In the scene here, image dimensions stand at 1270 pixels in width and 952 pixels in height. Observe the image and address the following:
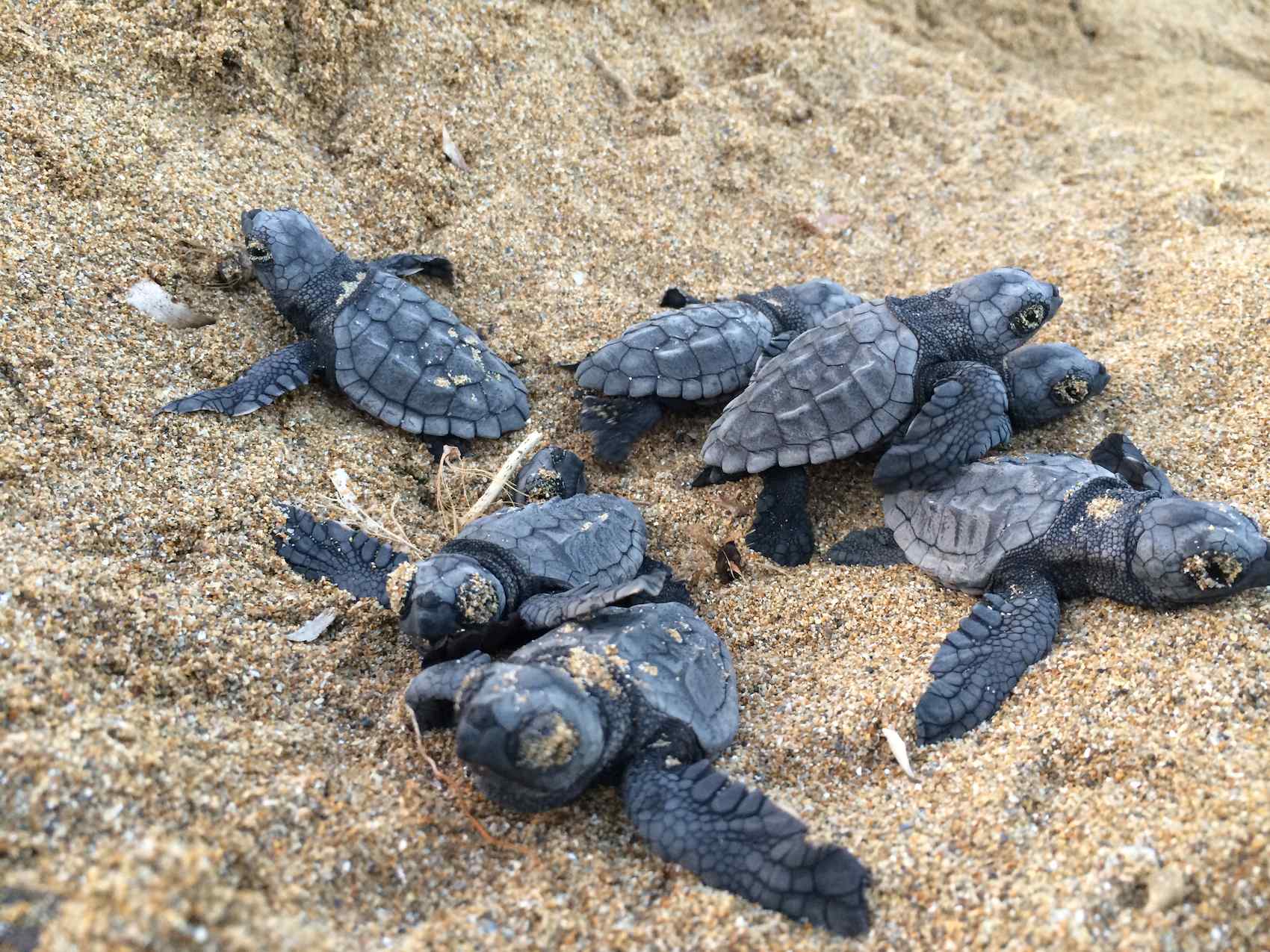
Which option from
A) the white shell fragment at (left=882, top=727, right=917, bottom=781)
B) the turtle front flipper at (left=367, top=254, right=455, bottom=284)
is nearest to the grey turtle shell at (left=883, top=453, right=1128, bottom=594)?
the white shell fragment at (left=882, top=727, right=917, bottom=781)

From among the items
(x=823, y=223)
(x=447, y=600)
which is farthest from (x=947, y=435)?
(x=823, y=223)

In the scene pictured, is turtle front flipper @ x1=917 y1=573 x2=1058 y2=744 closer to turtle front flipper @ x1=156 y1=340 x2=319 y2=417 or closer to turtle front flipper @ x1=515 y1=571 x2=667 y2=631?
turtle front flipper @ x1=515 y1=571 x2=667 y2=631

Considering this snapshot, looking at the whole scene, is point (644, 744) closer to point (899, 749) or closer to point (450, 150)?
point (899, 749)

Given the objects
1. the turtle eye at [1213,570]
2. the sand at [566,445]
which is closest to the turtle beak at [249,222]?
the sand at [566,445]

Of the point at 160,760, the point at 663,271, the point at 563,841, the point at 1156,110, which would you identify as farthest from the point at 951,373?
the point at 1156,110

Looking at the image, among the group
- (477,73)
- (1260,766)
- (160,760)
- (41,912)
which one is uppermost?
(477,73)

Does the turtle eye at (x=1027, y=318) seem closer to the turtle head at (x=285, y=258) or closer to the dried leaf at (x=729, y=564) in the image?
the dried leaf at (x=729, y=564)

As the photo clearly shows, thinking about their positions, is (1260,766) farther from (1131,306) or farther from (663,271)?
(663,271)
